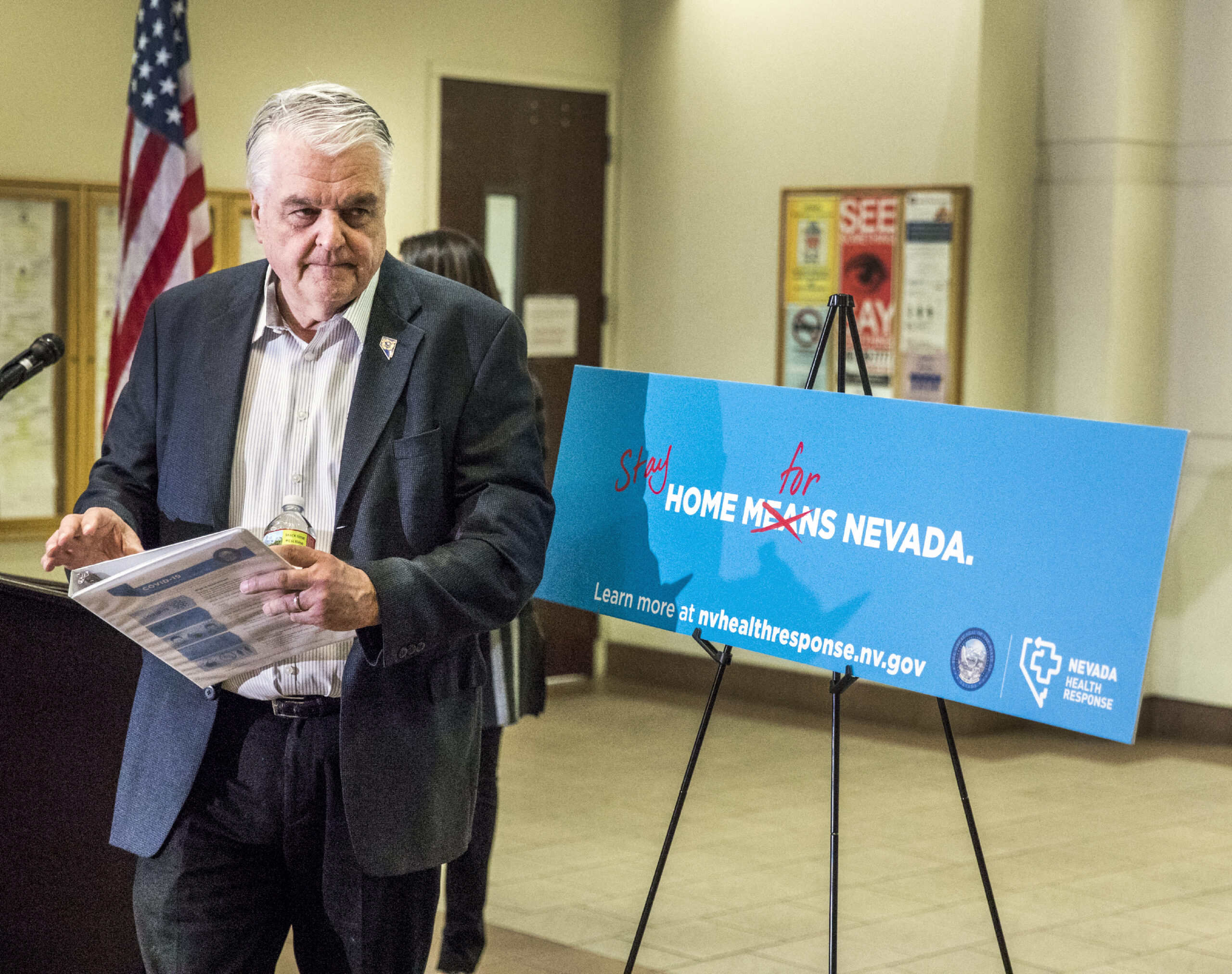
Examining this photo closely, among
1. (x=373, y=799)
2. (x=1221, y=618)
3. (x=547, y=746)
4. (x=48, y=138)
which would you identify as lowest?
(x=547, y=746)

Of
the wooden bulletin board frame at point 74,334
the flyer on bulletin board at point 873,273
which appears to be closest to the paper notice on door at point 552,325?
the flyer on bulletin board at point 873,273

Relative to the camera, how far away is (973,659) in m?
2.67

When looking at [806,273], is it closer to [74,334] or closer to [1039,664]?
[74,334]

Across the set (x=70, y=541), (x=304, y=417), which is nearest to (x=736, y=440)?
(x=304, y=417)

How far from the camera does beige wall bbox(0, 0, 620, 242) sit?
5699 millimetres

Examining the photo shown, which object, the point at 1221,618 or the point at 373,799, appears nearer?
the point at 373,799

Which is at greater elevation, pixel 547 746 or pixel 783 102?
pixel 783 102

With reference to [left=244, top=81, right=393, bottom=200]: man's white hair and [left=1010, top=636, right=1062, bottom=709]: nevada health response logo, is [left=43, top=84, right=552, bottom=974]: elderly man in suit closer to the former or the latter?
[left=244, top=81, right=393, bottom=200]: man's white hair

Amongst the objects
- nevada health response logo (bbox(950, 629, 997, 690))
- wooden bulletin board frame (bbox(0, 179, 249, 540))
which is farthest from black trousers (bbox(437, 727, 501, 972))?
wooden bulletin board frame (bbox(0, 179, 249, 540))

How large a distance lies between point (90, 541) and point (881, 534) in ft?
4.15

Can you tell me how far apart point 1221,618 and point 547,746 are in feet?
8.39

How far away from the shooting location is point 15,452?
569 centimetres

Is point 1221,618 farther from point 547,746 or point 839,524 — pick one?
point 839,524

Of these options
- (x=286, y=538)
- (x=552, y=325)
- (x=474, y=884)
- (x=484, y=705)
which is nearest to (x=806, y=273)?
(x=552, y=325)
